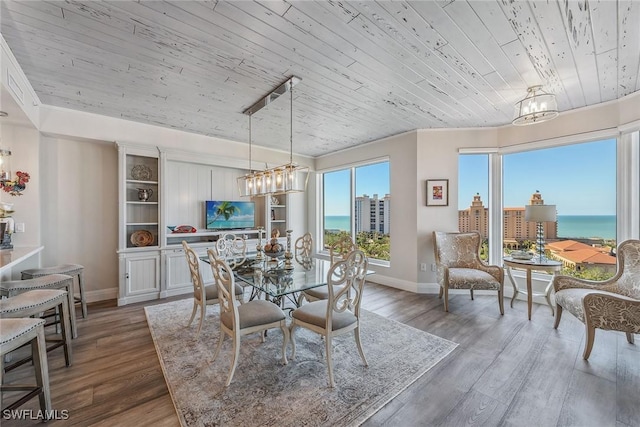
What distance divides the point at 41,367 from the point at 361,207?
15.2ft

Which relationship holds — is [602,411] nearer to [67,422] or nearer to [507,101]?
[507,101]

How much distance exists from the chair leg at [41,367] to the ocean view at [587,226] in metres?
5.45

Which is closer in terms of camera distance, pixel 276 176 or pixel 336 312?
pixel 336 312

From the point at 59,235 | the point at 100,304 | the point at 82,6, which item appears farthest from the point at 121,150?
the point at 82,6

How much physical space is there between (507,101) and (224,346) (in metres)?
4.11

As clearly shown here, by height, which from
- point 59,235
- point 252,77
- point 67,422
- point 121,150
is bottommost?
point 67,422

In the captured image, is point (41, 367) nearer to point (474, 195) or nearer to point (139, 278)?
point (139, 278)

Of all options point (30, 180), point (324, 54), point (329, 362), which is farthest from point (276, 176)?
point (30, 180)

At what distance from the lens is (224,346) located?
2.52 meters

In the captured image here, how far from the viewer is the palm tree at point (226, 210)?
4.77 meters

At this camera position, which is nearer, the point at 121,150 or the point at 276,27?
the point at 276,27

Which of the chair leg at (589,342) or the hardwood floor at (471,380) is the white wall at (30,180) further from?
the chair leg at (589,342)

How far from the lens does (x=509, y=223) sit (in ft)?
13.3

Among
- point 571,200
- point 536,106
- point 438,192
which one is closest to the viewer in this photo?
point 536,106
